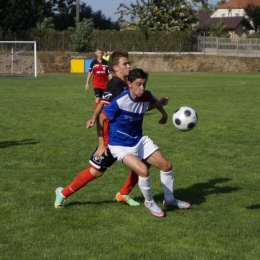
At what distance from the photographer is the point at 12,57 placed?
40.9 metres

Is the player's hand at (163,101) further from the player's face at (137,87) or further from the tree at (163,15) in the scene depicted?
the tree at (163,15)

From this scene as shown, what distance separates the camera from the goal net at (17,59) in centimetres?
4044

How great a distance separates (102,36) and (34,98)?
34424 millimetres

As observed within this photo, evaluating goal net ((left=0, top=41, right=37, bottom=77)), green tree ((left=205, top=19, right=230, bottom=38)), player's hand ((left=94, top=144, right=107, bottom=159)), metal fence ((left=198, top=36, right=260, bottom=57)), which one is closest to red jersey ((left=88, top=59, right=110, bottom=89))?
player's hand ((left=94, top=144, right=107, bottom=159))

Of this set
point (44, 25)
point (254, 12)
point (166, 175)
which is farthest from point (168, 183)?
point (254, 12)

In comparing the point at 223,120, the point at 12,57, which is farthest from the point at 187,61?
the point at 223,120

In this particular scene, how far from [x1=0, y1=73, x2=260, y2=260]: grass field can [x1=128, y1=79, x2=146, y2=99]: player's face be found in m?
1.44

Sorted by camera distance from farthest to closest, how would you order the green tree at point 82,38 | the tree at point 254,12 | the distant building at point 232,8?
1. the distant building at point 232,8
2. the tree at point 254,12
3. the green tree at point 82,38

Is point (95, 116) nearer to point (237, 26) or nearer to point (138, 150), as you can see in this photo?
point (138, 150)

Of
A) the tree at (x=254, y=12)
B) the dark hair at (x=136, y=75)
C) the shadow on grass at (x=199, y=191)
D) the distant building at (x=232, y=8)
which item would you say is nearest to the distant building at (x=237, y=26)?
the tree at (x=254, y=12)

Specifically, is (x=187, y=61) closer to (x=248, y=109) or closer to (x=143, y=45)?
(x=143, y=45)

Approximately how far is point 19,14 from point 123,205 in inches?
2057

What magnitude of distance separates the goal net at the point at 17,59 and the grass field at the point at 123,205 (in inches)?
1015

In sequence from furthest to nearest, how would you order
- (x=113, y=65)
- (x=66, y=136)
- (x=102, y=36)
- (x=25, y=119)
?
(x=102, y=36), (x=25, y=119), (x=66, y=136), (x=113, y=65)
